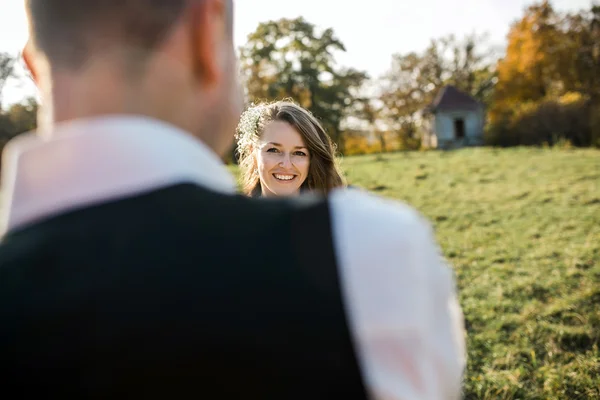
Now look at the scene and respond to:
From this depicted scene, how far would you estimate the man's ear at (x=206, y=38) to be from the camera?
807mm

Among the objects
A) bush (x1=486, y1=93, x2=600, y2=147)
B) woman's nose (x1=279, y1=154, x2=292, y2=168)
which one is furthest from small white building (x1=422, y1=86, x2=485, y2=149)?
woman's nose (x1=279, y1=154, x2=292, y2=168)

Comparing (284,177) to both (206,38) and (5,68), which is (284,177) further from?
(5,68)

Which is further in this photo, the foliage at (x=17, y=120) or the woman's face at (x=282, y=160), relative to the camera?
the foliage at (x=17, y=120)

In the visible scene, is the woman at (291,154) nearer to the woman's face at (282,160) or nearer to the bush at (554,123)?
the woman's face at (282,160)

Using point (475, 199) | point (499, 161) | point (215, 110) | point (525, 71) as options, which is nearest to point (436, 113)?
point (525, 71)

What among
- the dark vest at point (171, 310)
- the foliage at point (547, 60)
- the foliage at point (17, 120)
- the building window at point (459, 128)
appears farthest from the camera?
the building window at point (459, 128)

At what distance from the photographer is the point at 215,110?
852 mm

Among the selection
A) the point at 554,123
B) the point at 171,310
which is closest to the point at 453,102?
the point at 554,123

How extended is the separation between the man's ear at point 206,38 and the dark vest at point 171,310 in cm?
26

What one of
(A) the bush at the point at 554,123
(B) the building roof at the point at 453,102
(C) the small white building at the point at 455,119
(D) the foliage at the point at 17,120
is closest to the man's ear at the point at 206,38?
(D) the foliage at the point at 17,120

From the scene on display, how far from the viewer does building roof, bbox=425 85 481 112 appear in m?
39.4

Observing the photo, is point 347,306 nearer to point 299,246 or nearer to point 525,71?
point 299,246

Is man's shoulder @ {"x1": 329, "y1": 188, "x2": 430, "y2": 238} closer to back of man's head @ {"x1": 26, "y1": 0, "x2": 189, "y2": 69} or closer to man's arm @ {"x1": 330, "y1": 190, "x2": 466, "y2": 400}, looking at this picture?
man's arm @ {"x1": 330, "y1": 190, "x2": 466, "y2": 400}

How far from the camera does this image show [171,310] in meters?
0.65
